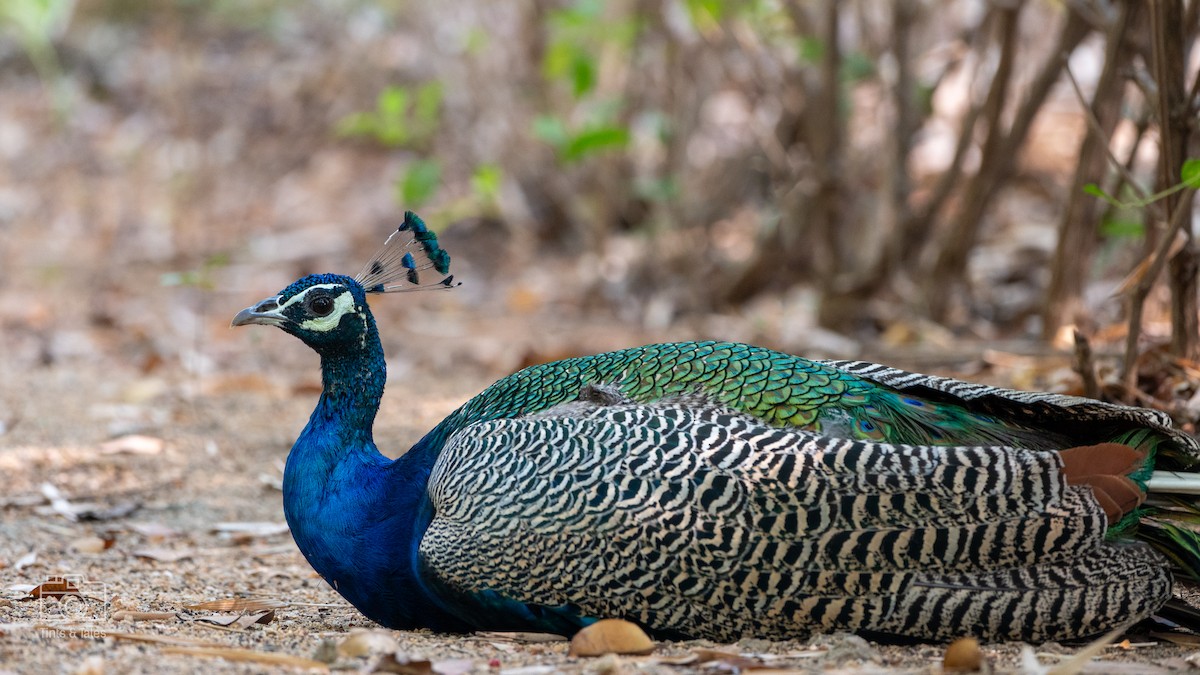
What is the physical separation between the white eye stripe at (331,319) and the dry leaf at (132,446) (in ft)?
6.54

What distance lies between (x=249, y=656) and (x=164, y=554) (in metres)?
1.46

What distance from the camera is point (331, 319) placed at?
3455mm

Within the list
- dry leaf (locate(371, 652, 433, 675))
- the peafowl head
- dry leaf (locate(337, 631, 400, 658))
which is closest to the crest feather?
the peafowl head

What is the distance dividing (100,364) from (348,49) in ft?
18.3

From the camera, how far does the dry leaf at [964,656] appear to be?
263cm

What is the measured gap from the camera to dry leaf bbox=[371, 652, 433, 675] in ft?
8.63

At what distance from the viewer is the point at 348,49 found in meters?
11.8

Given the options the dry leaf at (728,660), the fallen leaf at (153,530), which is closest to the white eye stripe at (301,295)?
the fallen leaf at (153,530)

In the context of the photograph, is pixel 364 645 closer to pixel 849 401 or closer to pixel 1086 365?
pixel 849 401

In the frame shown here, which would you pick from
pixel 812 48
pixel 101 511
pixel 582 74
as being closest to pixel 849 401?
pixel 101 511

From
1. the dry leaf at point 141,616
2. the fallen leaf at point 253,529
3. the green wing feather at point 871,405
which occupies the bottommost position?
the dry leaf at point 141,616

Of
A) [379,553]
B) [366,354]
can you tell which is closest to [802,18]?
[366,354]

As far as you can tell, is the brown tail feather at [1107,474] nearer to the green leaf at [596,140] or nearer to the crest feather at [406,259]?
the crest feather at [406,259]

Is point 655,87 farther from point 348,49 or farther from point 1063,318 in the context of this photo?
point 348,49
